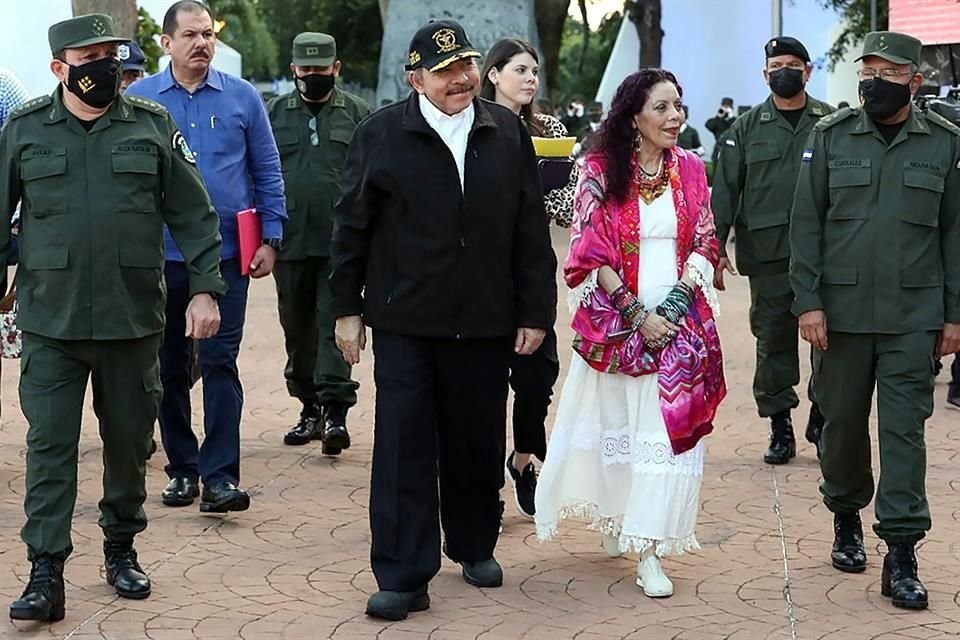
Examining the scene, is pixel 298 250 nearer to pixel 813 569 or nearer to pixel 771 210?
pixel 771 210

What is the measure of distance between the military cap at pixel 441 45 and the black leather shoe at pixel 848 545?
238 centimetres

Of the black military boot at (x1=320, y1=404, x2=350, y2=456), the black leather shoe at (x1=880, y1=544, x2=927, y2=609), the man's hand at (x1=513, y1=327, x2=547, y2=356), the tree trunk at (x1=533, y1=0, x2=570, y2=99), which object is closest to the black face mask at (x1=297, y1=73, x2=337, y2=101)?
the black military boot at (x1=320, y1=404, x2=350, y2=456)

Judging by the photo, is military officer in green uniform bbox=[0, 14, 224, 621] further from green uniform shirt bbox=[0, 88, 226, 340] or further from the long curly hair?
the long curly hair

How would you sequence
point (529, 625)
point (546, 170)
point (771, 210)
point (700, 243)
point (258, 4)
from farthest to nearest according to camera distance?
point (258, 4), point (771, 210), point (546, 170), point (700, 243), point (529, 625)

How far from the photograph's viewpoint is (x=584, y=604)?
617 centimetres

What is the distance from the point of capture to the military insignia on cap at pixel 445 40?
5893 mm

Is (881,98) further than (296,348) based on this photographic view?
No

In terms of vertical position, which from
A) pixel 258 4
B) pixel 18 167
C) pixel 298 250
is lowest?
pixel 298 250

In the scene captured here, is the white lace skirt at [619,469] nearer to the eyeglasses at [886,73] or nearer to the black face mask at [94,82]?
the eyeglasses at [886,73]

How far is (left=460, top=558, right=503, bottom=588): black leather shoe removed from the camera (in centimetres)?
636

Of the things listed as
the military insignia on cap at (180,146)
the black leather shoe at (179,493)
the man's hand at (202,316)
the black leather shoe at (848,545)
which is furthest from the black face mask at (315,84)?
the black leather shoe at (848,545)

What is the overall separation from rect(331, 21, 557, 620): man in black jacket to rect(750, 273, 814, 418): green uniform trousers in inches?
110

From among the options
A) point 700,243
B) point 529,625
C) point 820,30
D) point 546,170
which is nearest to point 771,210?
point 546,170

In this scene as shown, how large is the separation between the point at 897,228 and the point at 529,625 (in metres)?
2.00
